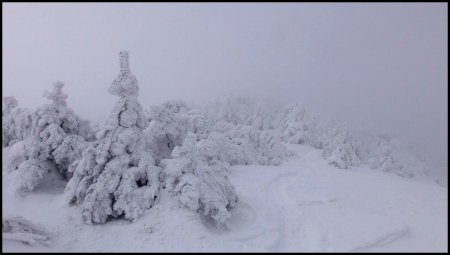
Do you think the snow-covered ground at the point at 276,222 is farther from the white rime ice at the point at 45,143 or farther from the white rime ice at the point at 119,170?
the white rime ice at the point at 45,143

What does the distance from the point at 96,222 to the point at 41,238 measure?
1.99 m

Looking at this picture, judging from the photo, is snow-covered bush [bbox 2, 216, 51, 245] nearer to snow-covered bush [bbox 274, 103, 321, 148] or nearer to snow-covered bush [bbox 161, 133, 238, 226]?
snow-covered bush [bbox 161, 133, 238, 226]

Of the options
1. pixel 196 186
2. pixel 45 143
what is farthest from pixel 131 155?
pixel 45 143

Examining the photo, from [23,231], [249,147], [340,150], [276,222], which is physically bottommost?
[276,222]

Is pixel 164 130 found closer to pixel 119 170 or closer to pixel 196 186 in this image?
pixel 119 170

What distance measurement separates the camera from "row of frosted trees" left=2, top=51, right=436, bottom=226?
1297cm

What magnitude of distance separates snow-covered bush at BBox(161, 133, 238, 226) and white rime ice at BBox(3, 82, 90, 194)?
17.3ft

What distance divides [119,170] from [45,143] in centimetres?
543

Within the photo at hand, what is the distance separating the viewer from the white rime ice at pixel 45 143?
15562 mm

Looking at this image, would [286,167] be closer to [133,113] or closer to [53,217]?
[133,113]

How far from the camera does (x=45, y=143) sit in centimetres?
1658

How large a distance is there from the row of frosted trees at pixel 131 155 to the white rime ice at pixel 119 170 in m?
0.03

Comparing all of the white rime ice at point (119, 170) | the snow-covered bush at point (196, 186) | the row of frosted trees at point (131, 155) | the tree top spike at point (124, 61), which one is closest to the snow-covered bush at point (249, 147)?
the row of frosted trees at point (131, 155)

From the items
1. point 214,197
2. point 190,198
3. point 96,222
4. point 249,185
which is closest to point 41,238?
point 96,222
